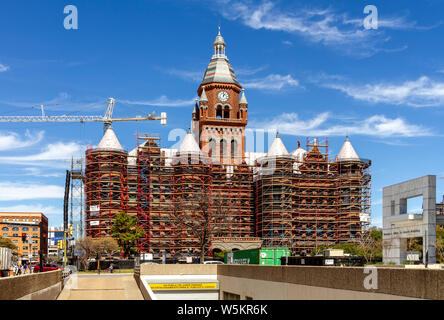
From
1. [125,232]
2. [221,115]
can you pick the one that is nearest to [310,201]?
[221,115]

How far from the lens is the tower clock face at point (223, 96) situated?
12581cm

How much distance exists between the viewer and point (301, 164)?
399 ft

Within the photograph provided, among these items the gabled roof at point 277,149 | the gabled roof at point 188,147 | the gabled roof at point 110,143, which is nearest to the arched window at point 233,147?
the gabled roof at point 277,149

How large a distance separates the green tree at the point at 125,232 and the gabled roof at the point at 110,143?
52.6 feet

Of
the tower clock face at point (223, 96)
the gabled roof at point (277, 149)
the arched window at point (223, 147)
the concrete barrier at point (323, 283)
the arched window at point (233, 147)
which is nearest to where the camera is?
the concrete barrier at point (323, 283)

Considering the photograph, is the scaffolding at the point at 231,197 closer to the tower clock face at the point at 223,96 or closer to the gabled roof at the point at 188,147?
the gabled roof at the point at 188,147

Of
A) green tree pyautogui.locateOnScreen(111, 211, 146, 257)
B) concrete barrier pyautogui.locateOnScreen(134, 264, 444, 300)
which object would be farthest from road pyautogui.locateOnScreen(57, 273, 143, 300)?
green tree pyautogui.locateOnScreen(111, 211, 146, 257)

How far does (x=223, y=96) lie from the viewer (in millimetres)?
126188

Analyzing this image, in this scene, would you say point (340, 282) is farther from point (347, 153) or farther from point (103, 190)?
point (347, 153)

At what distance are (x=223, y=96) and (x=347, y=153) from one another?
99.1 feet

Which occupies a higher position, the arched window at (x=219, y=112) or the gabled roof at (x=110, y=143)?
the arched window at (x=219, y=112)

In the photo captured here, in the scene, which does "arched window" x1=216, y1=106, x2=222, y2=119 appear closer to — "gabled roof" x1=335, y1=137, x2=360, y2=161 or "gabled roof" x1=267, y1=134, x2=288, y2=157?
"gabled roof" x1=267, y1=134, x2=288, y2=157
